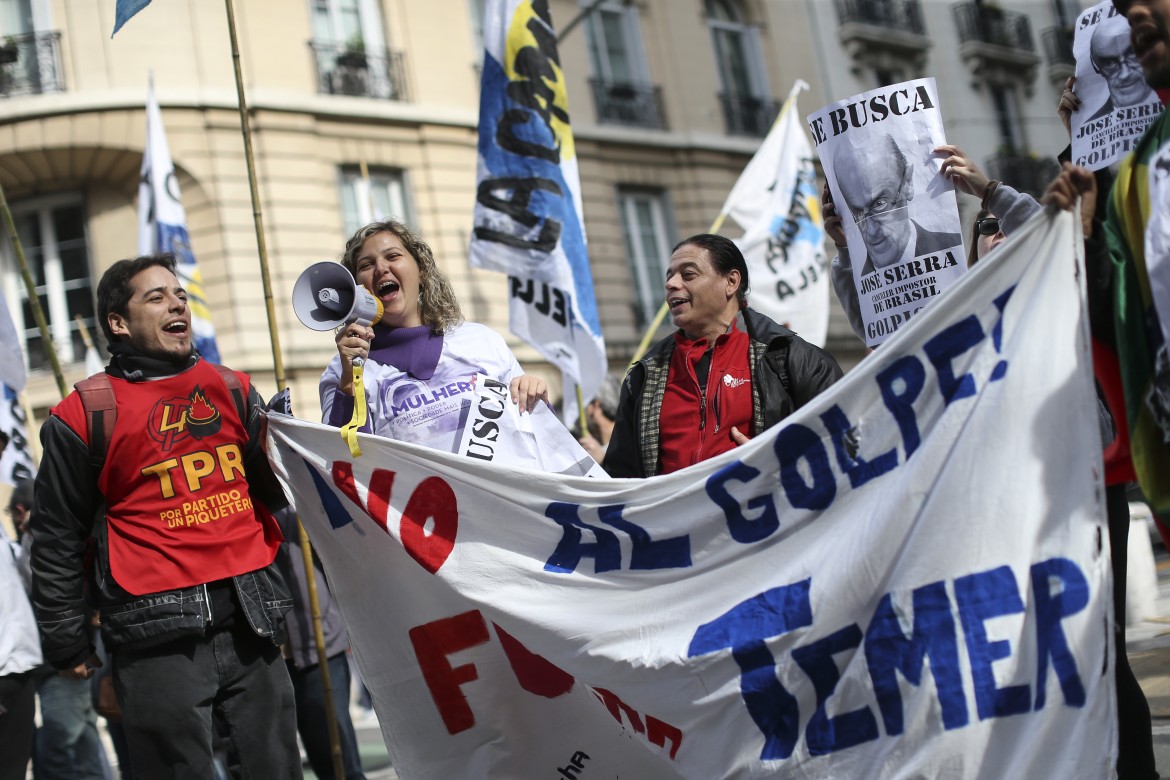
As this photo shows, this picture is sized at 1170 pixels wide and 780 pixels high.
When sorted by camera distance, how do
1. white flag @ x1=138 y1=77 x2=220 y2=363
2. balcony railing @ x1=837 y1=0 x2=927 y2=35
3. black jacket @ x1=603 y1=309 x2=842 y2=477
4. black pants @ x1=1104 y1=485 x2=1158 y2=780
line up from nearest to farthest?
black pants @ x1=1104 y1=485 x2=1158 y2=780 → black jacket @ x1=603 y1=309 x2=842 y2=477 → white flag @ x1=138 y1=77 x2=220 y2=363 → balcony railing @ x1=837 y1=0 x2=927 y2=35

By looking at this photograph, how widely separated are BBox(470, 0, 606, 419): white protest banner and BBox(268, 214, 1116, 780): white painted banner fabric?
10.7ft

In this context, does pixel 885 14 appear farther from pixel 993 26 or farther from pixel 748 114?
pixel 748 114

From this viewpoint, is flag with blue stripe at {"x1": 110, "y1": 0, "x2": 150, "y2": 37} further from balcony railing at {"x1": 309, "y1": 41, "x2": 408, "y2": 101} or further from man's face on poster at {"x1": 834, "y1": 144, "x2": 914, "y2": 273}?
balcony railing at {"x1": 309, "y1": 41, "x2": 408, "y2": 101}

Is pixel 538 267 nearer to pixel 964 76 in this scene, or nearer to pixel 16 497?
pixel 16 497

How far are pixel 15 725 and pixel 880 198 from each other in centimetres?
350

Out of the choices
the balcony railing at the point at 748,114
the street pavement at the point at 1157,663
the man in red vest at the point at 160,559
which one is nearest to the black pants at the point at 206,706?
the man in red vest at the point at 160,559

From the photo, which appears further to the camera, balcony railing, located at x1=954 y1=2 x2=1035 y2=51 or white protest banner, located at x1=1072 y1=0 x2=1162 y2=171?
balcony railing, located at x1=954 y1=2 x2=1035 y2=51

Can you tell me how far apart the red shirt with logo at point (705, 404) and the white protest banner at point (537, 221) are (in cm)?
312

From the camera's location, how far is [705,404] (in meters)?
3.97

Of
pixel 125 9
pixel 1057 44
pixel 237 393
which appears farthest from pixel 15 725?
pixel 1057 44

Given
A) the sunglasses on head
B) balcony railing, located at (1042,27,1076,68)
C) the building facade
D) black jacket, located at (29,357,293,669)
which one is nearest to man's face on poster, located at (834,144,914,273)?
the sunglasses on head

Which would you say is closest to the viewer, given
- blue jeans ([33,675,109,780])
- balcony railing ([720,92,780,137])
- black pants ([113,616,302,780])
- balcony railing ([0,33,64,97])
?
black pants ([113,616,302,780])

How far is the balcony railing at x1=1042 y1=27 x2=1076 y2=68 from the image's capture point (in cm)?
2880

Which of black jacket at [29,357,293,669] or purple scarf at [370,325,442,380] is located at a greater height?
purple scarf at [370,325,442,380]
